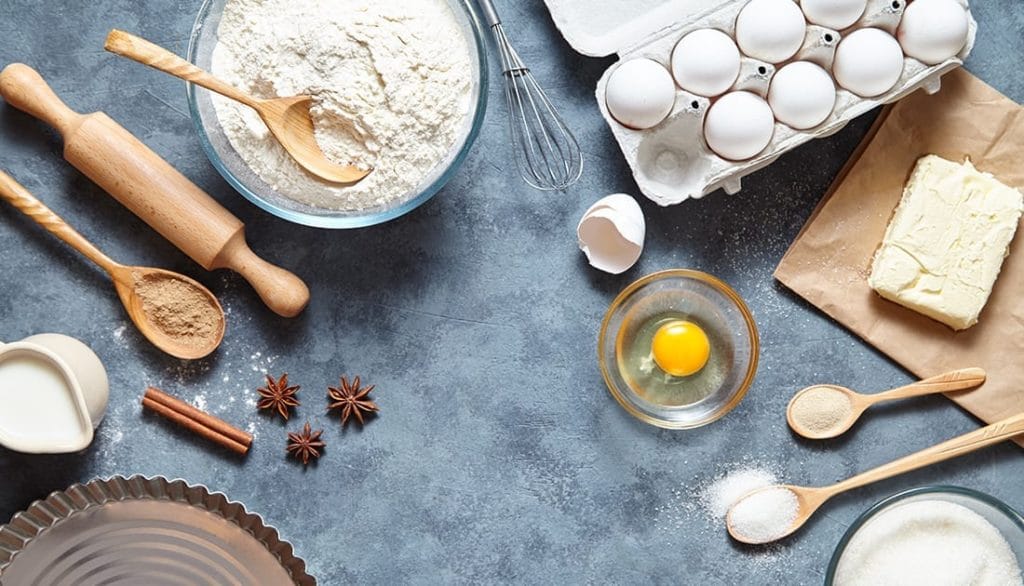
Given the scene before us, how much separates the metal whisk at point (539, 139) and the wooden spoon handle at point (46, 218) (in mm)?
785

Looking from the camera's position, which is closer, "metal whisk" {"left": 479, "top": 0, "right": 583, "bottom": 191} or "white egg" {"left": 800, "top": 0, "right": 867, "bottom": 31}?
"white egg" {"left": 800, "top": 0, "right": 867, "bottom": 31}

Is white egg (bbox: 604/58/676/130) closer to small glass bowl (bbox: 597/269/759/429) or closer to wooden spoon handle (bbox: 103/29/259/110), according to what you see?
small glass bowl (bbox: 597/269/759/429)

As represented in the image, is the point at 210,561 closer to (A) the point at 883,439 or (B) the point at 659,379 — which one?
(B) the point at 659,379

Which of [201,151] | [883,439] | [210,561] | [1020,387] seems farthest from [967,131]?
[210,561]

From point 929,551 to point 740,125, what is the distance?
2.82 ft

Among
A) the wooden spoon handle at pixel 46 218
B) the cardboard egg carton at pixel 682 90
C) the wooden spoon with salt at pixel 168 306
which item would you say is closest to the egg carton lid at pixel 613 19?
the cardboard egg carton at pixel 682 90

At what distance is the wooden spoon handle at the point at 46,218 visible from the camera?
5.48 feet

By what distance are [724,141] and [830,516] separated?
0.75m

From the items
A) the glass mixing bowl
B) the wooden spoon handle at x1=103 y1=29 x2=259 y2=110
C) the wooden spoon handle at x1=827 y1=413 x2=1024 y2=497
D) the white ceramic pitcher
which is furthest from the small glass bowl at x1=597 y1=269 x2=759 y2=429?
the white ceramic pitcher

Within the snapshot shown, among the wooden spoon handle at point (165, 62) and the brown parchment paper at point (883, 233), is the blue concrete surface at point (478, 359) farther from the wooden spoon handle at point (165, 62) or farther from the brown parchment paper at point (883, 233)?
the wooden spoon handle at point (165, 62)

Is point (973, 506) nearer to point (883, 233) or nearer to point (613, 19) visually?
point (883, 233)

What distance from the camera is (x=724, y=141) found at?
1.63 metres

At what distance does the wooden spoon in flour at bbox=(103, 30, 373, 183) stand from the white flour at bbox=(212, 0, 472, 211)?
0.02m

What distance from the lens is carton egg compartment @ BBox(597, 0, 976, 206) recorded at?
1618mm
